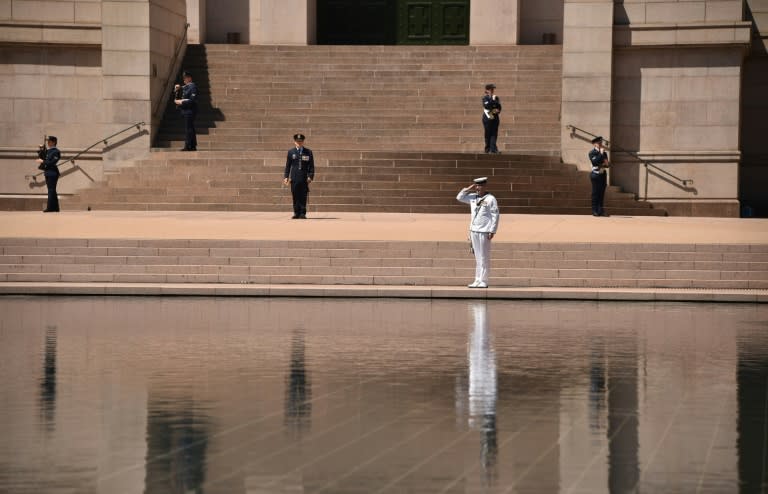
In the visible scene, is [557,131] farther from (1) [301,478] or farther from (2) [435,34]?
(1) [301,478]

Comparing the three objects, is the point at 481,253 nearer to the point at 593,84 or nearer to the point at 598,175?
the point at 598,175

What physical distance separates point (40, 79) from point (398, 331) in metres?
23.3

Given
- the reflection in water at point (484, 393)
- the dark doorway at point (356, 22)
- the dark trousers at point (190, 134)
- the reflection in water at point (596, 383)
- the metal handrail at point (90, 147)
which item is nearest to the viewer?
the reflection in water at point (484, 393)

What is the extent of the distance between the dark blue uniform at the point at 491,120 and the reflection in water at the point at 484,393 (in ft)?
54.3

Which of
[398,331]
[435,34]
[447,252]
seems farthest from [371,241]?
[435,34]

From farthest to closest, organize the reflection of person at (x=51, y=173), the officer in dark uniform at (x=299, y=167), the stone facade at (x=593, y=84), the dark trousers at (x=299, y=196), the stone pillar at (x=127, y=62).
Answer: the stone pillar at (x=127, y=62) → the stone facade at (x=593, y=84) → the reflection of person at (x=51, y=173) → the dark trousers at (x=299, y=196) → the officer in dark uniform at (x=299, y=167)

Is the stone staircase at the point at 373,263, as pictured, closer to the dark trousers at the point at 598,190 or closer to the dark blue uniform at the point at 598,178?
the dark blue uniform at the point at 598,178

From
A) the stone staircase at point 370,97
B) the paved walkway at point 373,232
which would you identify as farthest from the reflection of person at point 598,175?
the stone staircase at point 370,97

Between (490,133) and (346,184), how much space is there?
142 inches

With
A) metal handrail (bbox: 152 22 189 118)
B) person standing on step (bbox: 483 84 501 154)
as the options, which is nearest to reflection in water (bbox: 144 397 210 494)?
person standing on step (bbox: 483 84 501 154)

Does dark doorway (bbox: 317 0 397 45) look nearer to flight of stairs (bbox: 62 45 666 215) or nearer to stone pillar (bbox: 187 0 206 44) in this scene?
stone pillar (bbox: 187 0 206 44)

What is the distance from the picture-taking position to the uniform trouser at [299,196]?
27859 mm

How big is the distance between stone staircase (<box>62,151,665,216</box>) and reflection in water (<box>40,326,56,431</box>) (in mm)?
17108

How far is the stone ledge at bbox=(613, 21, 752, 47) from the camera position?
3556 centimetres
